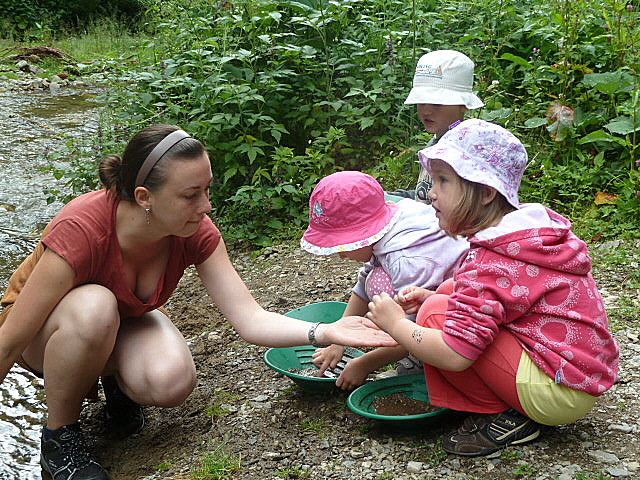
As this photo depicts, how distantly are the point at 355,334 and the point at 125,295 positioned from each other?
0.78 m

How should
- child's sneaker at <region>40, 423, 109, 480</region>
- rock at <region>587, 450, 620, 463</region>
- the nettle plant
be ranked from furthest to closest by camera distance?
the nettle plant, child's sneaker at <region>40, 423, 109, 480</region>, rock at <region>587, 450, 620, 463</region>

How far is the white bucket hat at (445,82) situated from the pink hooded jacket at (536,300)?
127 cm

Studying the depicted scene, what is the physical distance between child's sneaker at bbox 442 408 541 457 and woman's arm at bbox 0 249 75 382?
4.24ft

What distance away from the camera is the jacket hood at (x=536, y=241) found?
74.6 inches

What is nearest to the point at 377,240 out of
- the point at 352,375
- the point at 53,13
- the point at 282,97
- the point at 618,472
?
the point at 352,375

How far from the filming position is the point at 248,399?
2.71 meters

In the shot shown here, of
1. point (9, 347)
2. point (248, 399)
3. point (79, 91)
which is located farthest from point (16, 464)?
point (79, 91)

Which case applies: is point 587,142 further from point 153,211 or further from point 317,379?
point 153,211

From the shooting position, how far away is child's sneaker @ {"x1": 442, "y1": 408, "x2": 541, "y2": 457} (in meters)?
2.08

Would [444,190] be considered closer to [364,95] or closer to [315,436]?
[315,436]

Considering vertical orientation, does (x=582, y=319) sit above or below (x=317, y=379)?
above

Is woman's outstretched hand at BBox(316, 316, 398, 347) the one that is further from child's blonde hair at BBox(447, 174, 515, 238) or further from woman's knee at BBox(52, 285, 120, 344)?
woman's knee at BBox(52, 285, 120, 344)

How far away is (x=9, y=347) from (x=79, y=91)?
809 centimetres

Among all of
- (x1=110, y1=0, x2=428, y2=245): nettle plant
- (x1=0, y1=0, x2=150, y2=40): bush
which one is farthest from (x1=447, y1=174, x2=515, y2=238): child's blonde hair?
(x1=0, y1=0, x2=150, y2=40): bush
